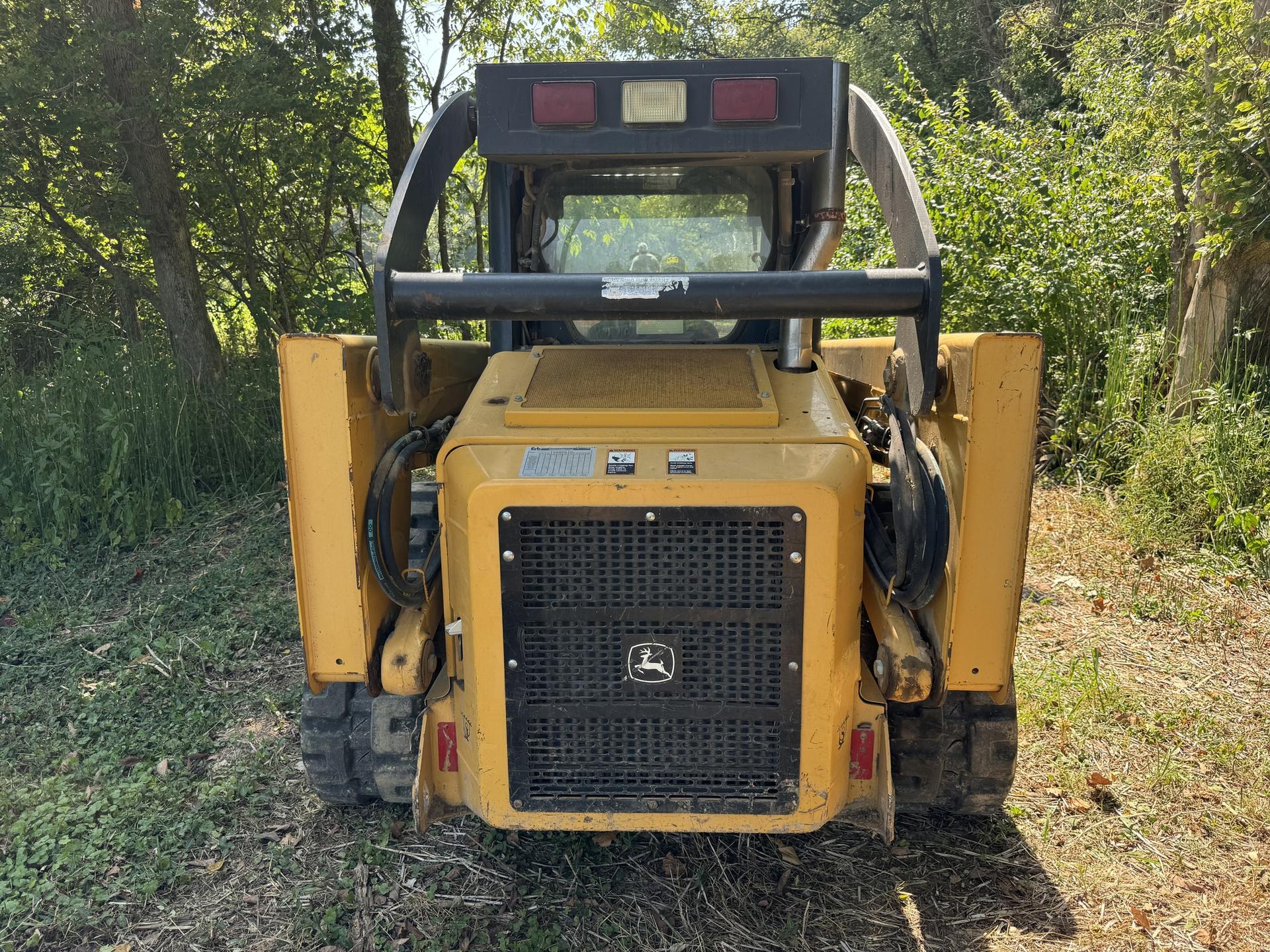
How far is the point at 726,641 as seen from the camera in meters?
2.23

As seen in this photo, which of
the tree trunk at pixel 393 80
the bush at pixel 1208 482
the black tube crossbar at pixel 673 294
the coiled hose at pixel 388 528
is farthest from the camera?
the tree trunk at pixel 393 80

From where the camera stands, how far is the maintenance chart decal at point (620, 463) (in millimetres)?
2162

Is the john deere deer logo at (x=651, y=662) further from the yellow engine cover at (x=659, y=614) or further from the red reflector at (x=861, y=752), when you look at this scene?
the red reflector at (x=861, y=752)

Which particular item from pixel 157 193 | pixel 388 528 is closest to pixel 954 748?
pixel 388 528

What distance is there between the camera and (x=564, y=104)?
90.7 inches

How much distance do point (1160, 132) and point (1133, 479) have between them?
7.11ft

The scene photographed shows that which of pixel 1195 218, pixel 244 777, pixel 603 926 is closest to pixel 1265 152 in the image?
pixel 1195 218

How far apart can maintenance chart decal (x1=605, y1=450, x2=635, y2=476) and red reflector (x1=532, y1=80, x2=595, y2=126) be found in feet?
2.96

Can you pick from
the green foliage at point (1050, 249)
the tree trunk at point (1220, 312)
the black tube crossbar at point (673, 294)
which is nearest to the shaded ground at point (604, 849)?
the black tube crossbar at point (673, 294)

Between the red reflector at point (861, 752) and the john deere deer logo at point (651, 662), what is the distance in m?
0.60

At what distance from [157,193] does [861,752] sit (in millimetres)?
6280

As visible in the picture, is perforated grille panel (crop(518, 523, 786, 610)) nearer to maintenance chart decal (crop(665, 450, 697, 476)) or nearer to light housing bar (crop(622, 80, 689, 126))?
maintenance chart decal (crop(665, 450, 697, 476))

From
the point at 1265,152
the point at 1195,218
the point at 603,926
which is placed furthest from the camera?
the point at 1195,218

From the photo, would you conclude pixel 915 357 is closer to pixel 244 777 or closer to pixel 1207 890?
pixel 1207 890
